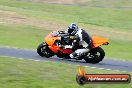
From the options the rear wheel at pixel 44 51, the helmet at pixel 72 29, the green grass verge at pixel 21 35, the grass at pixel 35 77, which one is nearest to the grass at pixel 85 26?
the green grass verge at pixel 21 35

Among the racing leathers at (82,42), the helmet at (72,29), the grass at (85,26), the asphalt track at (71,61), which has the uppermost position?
the helmet at (72,29)

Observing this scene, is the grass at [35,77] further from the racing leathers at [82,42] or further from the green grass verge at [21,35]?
the green grass verge at [21,35]

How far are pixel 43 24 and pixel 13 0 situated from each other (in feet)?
99.6

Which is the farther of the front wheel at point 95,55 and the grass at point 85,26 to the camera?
the grass at point 85,26

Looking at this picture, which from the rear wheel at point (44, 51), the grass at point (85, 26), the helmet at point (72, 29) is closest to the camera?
the helmet at point (72, 29)

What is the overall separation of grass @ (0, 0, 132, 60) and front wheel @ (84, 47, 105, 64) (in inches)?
244

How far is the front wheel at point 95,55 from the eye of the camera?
2092 centimetres

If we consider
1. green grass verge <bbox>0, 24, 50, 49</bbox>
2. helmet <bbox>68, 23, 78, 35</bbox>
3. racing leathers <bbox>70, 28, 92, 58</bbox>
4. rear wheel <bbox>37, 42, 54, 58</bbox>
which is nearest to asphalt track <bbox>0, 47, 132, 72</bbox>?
rear wheel <bbox>37, 42, 54, 58</bbox>

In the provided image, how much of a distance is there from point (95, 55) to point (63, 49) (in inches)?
67.2

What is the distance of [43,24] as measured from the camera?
41906mm

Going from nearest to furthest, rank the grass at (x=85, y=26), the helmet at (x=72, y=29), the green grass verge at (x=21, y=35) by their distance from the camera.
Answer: the helmet at (x=72, y=29), the green grass verge at (x=21, y=35), the grass at (x=85, y=26)

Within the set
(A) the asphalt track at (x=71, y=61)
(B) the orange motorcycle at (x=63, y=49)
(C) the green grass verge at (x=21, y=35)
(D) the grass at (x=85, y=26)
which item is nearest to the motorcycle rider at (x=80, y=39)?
(B) the orange motorcycle at (x=63, y=49)

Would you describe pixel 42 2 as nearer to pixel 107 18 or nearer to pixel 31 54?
pixel 107 18

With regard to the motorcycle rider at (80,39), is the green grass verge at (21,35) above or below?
below
